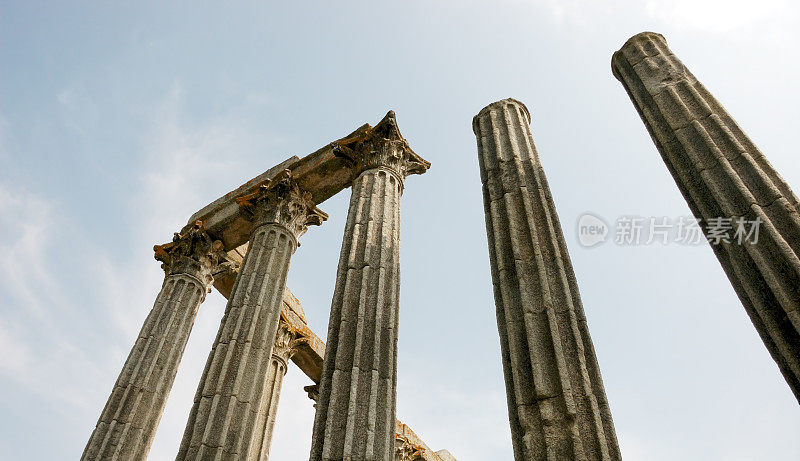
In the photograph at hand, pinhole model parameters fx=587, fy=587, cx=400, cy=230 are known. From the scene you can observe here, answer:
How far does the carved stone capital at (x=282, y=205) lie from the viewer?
50.8ft

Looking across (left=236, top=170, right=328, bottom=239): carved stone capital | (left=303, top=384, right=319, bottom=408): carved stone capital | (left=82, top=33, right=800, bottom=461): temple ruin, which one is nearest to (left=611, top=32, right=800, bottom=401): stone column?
(left=82, top=33, right=800, bottom=461): temple ruin

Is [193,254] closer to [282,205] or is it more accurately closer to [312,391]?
[282,205]

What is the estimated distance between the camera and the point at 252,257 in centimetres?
1426

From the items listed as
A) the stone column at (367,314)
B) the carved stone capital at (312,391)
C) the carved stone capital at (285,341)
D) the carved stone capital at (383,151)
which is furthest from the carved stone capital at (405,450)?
the stone column at (367,314)

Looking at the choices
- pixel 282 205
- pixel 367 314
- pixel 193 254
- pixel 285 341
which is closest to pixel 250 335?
pixel 367 314

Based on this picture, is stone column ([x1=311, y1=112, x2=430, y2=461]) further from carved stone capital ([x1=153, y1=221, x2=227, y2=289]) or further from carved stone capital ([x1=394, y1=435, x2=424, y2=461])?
carved stone capital ([x1=394, y1=435, x2=424, y2=461])

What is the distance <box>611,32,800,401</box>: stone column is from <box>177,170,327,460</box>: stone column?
851 cm

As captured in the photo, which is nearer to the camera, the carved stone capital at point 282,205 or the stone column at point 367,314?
the stone column at point 367,314

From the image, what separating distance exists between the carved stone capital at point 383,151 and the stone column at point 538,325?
16.1 feet

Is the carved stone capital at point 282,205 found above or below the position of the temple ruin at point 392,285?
above

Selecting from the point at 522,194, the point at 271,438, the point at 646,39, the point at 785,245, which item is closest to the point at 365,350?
the point at 522,194

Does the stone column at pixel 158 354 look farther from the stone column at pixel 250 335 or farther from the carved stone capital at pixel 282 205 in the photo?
the stone column at pixel 250 335

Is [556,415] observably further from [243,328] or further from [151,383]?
[151,383]

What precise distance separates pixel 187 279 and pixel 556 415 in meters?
13.3
